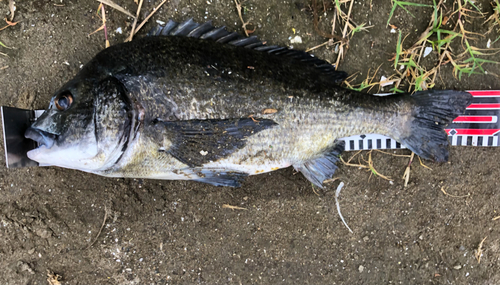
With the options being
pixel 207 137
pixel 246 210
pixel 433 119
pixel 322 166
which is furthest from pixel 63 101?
pixel 433 119

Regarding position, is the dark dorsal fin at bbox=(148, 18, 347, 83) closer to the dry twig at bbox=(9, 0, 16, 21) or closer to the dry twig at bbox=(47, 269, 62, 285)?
the dry twig at bbox=(9, 0, 16, 21)

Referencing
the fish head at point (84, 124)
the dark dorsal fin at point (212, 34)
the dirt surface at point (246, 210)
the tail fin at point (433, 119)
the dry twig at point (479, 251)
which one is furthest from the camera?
the dry twig at point (479, 251)

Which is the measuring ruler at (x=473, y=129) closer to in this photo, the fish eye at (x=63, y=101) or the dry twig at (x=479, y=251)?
the dry twig at (x=479, y=251)

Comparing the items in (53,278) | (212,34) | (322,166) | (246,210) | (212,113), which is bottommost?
(53,278)

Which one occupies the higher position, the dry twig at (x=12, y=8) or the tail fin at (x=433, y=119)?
the dry twig at (x=12, y=8)

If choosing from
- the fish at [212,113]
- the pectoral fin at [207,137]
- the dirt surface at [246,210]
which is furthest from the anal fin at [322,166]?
the pectoral fin at [207,137]

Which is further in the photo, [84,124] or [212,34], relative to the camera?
[212,34]

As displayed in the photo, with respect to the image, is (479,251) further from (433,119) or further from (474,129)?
(433,119)

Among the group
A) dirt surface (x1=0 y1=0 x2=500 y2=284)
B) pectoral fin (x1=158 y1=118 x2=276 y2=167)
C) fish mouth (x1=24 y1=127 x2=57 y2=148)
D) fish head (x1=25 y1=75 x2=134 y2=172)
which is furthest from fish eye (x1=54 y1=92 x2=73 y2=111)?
dirt surface (x1=0 y1=0 x2=500 y2=284)
